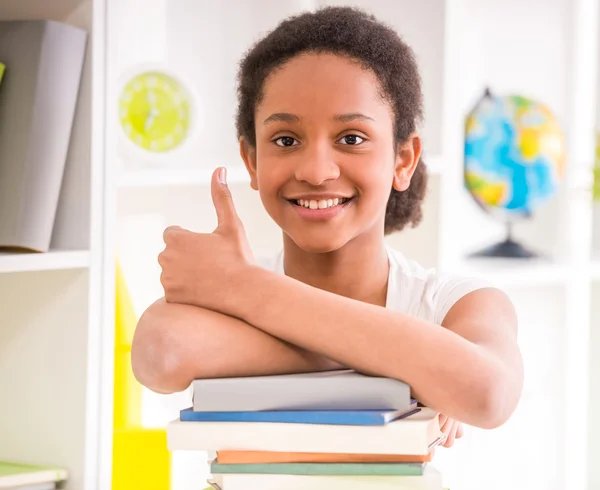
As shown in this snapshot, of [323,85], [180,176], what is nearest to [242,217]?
[180,176]

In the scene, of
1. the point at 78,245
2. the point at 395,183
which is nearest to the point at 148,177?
the point at 78,245

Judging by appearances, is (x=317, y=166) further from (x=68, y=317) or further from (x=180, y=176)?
(x=180, y=176)

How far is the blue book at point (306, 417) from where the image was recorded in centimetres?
89

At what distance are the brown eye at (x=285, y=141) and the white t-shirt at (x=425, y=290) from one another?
0.75ft

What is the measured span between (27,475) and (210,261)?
0.53 meters

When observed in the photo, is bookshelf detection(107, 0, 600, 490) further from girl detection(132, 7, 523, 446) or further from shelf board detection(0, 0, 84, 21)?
girl detection(132, 7, 523, 446)

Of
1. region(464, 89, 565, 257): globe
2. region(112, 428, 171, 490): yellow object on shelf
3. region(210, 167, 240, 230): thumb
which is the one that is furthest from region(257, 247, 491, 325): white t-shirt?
region(464, 89, 565, 257): globe

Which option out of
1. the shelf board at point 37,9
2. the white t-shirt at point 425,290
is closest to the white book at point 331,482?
the white t-shirt at point 425,290

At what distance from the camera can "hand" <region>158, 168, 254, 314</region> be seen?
3.36ft

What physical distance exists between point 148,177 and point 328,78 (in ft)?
2.20

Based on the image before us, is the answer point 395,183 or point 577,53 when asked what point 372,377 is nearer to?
point 395,183

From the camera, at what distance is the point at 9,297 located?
57.7 inches

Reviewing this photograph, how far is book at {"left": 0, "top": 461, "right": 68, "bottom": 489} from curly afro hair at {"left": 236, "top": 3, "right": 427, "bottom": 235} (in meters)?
0.58

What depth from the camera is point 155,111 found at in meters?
1.88
